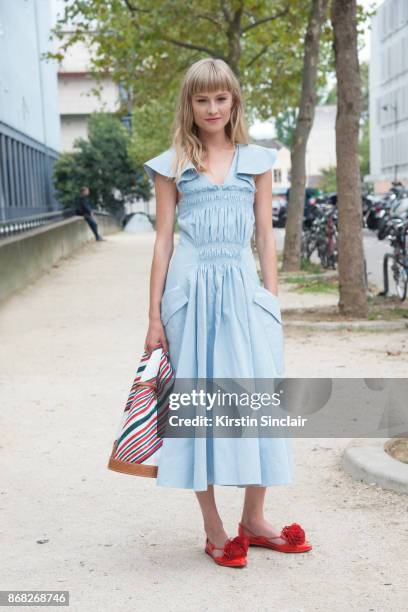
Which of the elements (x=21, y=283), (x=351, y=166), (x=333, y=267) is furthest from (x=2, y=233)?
(x=351, y=166)


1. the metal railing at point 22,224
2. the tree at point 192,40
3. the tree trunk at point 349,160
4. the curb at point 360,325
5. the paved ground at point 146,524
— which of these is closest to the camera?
the paved ground at point 146,524

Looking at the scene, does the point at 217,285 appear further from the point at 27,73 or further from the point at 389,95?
the point at 389,95

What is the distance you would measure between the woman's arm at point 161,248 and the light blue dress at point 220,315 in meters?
0.03

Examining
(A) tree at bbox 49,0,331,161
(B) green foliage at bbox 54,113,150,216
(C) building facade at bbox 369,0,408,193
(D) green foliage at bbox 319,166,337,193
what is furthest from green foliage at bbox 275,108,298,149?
(A) tree at bbox 49,0,331,161

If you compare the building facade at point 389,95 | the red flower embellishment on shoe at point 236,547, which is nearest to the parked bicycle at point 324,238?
the red flower embellishment on shoe at point 236,547

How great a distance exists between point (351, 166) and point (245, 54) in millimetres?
21112

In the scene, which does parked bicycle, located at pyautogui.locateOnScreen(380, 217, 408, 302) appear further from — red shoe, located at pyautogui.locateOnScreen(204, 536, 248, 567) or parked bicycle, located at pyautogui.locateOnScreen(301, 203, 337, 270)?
red shoe, located at pyautogui.locateOnScreen(204, 536, 248, 567)

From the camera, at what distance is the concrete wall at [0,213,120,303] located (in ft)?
50.4

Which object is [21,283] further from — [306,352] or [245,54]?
[245,54]

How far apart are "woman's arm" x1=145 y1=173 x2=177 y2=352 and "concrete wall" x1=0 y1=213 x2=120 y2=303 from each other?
10.4m

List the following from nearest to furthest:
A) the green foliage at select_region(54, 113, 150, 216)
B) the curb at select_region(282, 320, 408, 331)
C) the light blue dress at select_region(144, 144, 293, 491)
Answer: the light blue dress at select_region(144, 144, 293, 491)
the curb at select_region(282, 320, 408, 331)
the green foliage at select_region(54, 113, 150, 216)

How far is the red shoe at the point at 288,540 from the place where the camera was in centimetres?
430

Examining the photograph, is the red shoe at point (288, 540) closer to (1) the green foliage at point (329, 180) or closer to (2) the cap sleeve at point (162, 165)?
(2) the cap sleeve at point (162, 165)

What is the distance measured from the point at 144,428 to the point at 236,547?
1.79ft
